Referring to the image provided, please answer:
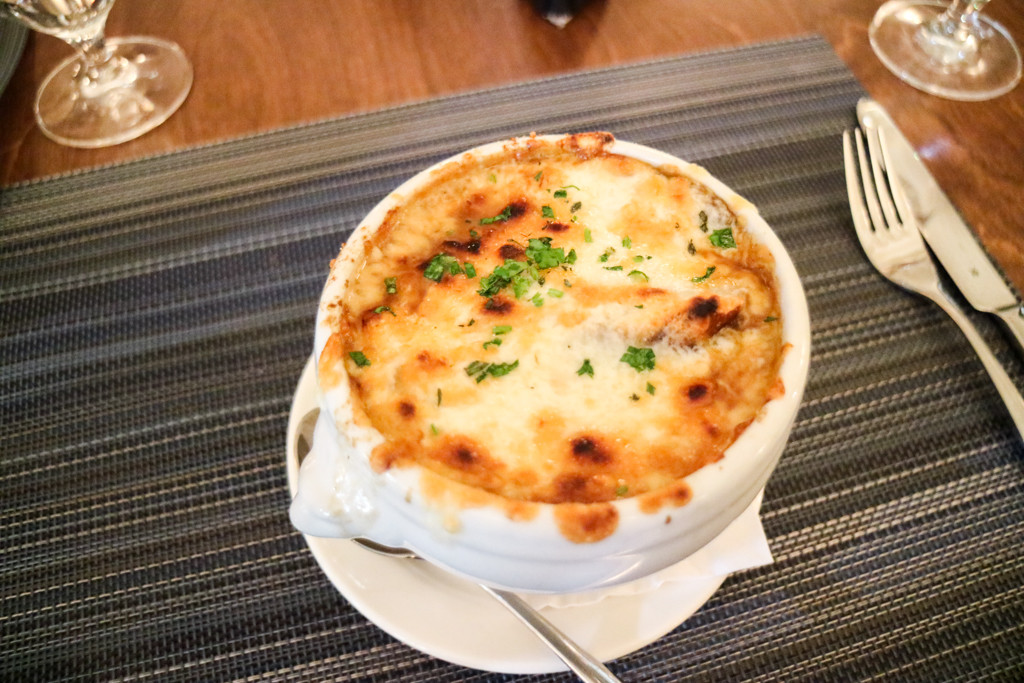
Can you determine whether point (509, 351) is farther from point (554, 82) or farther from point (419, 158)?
point (554, 82)

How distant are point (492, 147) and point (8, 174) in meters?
1.13

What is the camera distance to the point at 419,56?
1541 mm

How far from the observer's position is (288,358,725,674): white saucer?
77 cm

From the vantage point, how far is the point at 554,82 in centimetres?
149

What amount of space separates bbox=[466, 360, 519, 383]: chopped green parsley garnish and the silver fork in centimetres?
80

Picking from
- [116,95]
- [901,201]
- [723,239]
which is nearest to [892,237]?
[901,201]

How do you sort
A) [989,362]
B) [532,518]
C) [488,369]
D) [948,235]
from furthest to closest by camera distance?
[948,235], [989,362], [488,369], [532,518]

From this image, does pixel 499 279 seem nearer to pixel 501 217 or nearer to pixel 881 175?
pixel 501 217

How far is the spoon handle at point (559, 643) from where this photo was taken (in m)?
0.73

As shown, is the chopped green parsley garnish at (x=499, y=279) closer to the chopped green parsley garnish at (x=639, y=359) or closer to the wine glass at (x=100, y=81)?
the chopped green parsley garnish at (x=639, y=359)

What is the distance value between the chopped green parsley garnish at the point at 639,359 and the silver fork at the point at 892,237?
65 centimetres

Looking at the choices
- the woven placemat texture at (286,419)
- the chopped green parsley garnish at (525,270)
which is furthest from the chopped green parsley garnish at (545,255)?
the woven placemat texture at (286,419)

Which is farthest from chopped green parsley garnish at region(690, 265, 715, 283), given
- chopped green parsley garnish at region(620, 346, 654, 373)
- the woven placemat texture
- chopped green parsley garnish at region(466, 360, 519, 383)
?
the woven placemat texture

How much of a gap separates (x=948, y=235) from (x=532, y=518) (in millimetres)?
998
